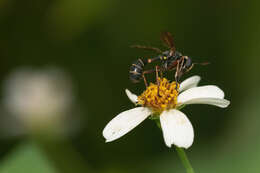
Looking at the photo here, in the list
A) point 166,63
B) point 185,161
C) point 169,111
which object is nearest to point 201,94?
point 169,111

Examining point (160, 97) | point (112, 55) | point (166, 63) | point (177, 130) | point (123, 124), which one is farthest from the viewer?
point (112, 55)

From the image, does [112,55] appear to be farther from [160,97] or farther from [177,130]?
[177,130]

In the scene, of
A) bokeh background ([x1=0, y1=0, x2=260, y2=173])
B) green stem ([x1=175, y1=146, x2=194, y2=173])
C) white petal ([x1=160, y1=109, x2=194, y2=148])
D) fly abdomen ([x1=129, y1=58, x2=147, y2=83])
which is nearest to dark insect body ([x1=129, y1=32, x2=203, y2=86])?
fly abdomen ([x1=129, y1=58, x2=147, y2=83])

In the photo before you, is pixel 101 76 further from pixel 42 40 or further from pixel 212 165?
pixel 212 165

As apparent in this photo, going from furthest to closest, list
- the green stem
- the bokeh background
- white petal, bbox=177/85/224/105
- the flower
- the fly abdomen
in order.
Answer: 1. the bokeh background
2. the fly abdomen
3. white petal, bbox=177/85/224/105
4. the flower
5. the green stem

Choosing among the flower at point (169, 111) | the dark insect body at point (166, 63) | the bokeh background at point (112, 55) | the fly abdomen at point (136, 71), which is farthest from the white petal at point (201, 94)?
the bokeh background at point (112, 55)

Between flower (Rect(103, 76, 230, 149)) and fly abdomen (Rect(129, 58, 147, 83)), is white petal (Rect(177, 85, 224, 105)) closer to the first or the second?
flower (Rect(103, 76, 230, 149))
